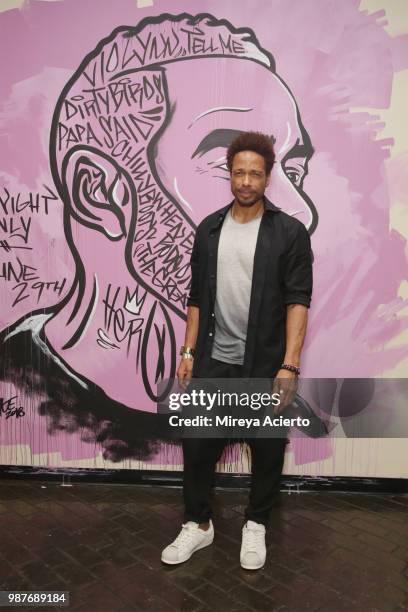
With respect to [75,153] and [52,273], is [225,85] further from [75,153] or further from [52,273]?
[52,273]

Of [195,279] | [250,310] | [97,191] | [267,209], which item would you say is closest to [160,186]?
[97,191]

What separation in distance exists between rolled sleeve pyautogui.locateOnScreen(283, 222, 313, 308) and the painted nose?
66 cm

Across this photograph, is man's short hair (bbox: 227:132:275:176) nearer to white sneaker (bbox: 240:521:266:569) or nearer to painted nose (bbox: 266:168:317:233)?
painted nose (bbox: 266:168:317:233)

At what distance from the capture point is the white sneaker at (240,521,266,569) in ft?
8.14

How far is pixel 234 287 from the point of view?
8.22ft

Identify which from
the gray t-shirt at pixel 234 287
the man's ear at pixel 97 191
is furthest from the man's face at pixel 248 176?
the man's ear at pixel 97 191

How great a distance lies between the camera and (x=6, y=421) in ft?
11.4

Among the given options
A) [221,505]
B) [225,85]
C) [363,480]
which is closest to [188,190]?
[225,85]

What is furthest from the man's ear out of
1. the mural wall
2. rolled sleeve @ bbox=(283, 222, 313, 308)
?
rolled sleeve @ bbox=(283, 222, 313, 308)

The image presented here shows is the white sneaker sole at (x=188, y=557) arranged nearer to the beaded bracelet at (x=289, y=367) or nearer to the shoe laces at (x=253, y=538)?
the shoe laces at (x=253, y=538)

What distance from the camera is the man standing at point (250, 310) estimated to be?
2473 millimetres

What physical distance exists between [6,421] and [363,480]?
2450mm

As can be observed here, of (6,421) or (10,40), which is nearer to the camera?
(10,40)

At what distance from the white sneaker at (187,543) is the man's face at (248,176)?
1.70 metres
